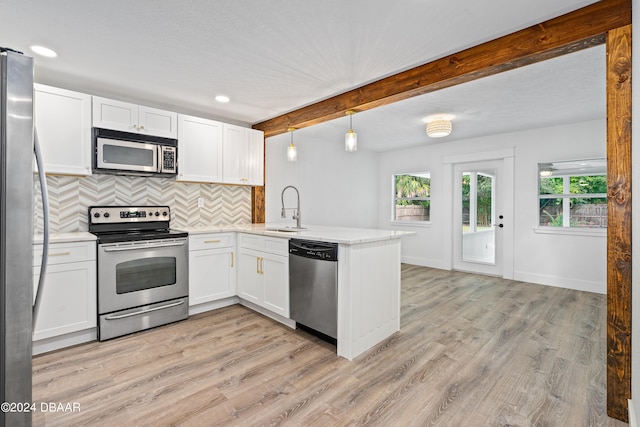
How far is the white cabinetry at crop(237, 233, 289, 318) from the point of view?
293 cm

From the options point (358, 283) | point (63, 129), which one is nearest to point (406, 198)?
point (358, 283)

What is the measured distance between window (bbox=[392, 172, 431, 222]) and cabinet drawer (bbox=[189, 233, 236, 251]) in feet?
13.0

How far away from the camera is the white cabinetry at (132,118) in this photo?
9.68 ft

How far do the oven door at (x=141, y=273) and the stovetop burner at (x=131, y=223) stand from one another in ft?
0.29

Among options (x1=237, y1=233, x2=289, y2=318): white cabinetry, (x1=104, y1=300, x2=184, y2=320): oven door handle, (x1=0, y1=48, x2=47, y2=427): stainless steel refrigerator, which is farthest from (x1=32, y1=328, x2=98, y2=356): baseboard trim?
(x1=0, y1=48, x2=47, y2=427): stainless steel refrigerator

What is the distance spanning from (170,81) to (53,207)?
1.65 meters

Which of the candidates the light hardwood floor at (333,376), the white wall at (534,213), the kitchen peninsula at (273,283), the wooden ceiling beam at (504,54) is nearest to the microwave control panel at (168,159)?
the kitchen peninsula at (273,283)

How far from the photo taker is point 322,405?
6.02 feet

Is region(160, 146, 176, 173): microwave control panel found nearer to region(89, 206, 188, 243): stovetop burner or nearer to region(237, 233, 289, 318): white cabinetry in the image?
region(89, 206, 188, 243): stovetop burner

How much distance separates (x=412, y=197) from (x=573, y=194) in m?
2.54

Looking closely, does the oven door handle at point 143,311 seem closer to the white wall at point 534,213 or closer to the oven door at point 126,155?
the oven door at point 126,155

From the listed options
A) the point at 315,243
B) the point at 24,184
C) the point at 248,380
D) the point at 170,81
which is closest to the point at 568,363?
the point at 315,243

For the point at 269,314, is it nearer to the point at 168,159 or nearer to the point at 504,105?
the point at 168,159

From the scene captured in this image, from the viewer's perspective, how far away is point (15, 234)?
110cm
